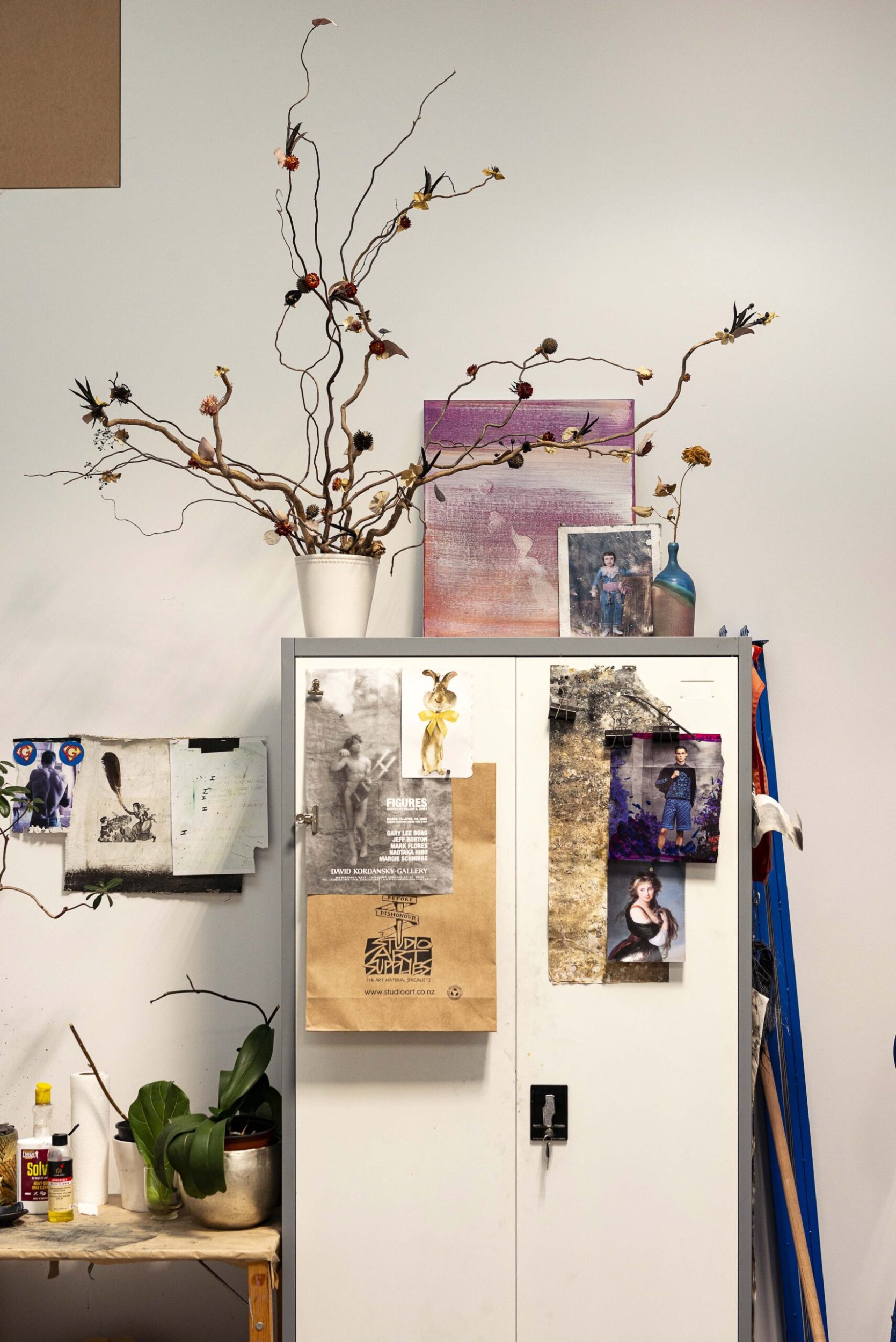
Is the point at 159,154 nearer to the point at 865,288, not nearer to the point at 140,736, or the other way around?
the point at 140,736

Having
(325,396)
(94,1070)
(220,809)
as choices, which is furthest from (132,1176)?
(325,396)

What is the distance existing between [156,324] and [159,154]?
1.28 feet

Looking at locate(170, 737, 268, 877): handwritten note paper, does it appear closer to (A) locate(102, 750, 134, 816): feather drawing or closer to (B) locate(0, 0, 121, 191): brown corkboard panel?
(A) locate(102, 750, 134, 816): feather drawing

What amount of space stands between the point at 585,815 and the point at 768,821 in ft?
1.07

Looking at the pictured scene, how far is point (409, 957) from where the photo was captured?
5.66ft

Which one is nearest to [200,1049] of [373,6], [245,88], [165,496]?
[165,496]

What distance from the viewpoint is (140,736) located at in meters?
→ 2.27

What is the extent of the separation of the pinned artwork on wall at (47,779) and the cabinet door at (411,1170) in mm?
756

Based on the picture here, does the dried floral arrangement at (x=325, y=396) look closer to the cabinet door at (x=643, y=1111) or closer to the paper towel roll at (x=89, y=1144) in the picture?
the cabinet door at (x=643, y=1111)

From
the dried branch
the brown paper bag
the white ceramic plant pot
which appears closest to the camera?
the brown paper bag

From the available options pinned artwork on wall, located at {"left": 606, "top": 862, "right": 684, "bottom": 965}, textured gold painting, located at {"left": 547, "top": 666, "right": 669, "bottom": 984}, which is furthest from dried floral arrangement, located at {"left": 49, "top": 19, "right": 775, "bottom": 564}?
pinned artwork on wall, located at {"left": 606, "top": 862, "right": 684, "bottom": 965}

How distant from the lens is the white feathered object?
5.83 feet

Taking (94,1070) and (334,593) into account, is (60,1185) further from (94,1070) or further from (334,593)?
(334,593)

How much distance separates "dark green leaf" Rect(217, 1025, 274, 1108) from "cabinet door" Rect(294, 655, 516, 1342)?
5.0 inches
